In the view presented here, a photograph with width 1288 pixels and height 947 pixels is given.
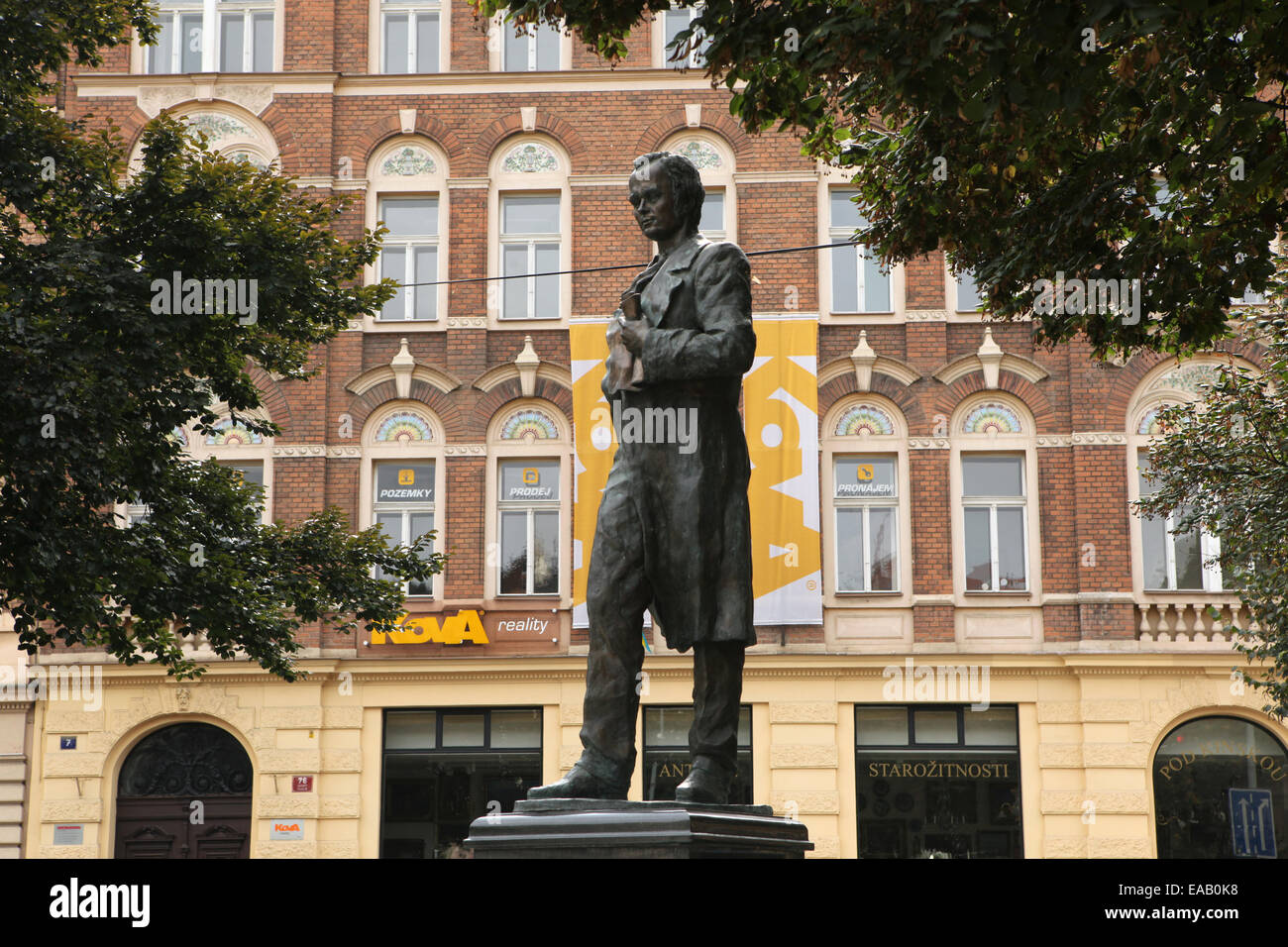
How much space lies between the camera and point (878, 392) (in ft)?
79.7

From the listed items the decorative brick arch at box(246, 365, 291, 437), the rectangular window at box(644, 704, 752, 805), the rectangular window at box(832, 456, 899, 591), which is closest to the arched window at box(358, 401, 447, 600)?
the decorative brick arch at box(246, 365, 291, 437)

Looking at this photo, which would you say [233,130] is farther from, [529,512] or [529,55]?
[529,512]

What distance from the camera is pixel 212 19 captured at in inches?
1008

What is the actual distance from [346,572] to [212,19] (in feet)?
37.9

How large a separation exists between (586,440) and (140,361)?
9729 millimetres

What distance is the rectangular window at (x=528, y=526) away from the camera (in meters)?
24.0

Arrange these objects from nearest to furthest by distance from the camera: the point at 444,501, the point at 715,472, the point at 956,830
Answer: the point at 715,472 → the point at 956,830 → the point at 444,501

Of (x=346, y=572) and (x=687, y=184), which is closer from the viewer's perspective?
(x=687, y=184)

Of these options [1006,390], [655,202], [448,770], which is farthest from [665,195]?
[1006,390]

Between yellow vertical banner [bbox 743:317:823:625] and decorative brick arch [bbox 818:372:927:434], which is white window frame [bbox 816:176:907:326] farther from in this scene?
decorative brick arch [bbox 818:372:927:434]

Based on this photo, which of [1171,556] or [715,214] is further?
[715,214]
